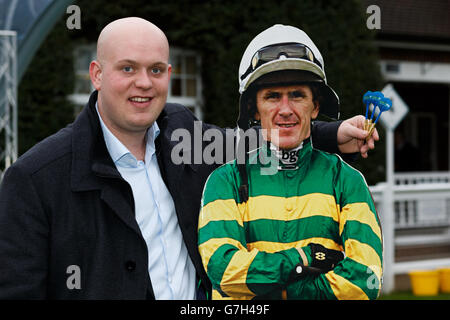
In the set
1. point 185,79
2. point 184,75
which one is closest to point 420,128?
point 185,79

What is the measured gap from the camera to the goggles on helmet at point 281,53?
60.7 inches

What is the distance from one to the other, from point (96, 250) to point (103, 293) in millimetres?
127

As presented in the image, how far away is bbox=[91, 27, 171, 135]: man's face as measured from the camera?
1522 millimetres

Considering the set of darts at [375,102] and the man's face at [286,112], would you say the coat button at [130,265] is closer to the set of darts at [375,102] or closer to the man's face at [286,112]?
the man's face at [286,112]

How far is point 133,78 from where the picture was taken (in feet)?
5.08

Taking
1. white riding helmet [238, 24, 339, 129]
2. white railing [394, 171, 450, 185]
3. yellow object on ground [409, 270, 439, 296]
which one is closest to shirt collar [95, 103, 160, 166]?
white riding helmet [238, 24, 339, 129]

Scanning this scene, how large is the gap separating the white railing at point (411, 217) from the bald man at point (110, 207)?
16.5 feet

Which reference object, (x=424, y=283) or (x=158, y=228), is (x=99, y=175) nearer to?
(x=158, y=228)

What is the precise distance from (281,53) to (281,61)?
0.03 meters

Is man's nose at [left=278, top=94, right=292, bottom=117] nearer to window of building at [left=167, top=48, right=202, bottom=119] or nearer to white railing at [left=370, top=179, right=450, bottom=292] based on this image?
window of building at [left=167, top=48, right=202, bottom=119]

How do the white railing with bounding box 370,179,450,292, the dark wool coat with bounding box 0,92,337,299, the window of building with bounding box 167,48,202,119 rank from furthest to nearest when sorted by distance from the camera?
the white railing with bounding box 370,179,450,292 → the window of building with bounding box 167,48,202,119 → the dark wool coat with bounding box 0,92,337,299

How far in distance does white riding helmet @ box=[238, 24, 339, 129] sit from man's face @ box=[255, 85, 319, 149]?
28 millimetres


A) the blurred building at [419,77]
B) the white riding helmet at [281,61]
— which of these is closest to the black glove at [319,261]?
the white riding helmet at [281,61]

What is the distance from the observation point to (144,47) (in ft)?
4.99
